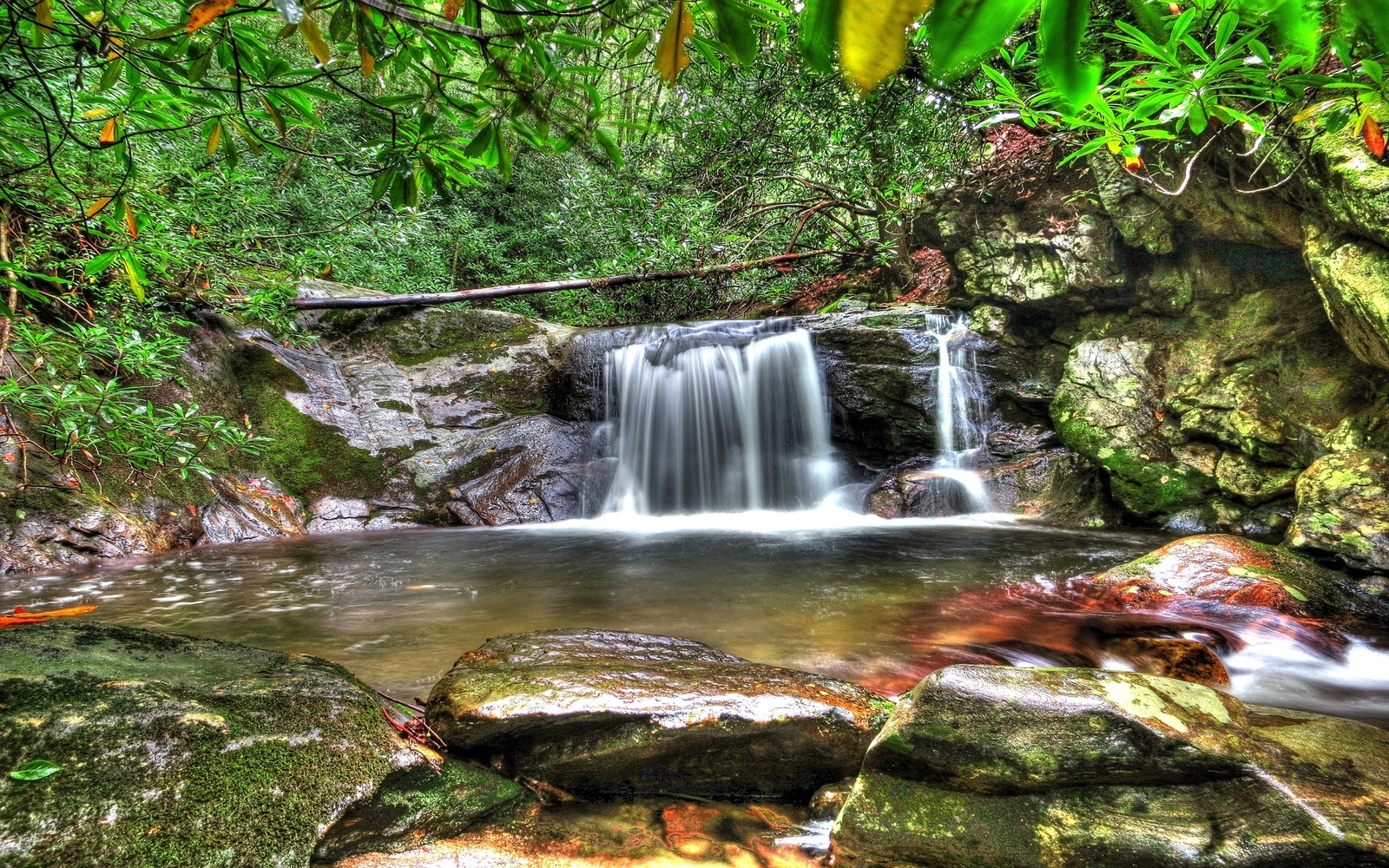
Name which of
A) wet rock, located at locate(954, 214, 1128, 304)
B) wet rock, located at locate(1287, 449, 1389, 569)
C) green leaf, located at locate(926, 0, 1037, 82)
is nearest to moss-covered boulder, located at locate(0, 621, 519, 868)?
green leaf, located at locate(926, 0, 1037, 82)

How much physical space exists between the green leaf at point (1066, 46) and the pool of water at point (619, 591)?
9.17ft

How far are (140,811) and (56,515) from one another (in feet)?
19.3

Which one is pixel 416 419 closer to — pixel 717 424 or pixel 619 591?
pixel 717 424

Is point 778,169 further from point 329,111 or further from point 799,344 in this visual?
point 329,111

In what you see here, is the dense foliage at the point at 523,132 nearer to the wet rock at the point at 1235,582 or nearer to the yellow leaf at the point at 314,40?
the yellow leaf at the point at 314,40

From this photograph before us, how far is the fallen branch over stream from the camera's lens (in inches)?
340

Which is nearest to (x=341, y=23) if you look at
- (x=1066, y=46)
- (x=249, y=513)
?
(x=1066, y=46)

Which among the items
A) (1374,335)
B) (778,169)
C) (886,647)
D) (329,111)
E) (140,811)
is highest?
(329,111)

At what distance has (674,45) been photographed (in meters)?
0.95

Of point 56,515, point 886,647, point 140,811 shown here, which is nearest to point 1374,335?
point 886,647

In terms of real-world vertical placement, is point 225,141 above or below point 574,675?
above

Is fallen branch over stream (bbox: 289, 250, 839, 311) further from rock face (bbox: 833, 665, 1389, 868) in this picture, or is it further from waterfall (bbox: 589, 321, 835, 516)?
rock face (bbox: 833, 665, 1389, 868)

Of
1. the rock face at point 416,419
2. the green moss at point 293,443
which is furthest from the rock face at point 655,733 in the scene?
the green moss at point 293,443

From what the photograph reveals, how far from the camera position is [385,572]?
5395mm
